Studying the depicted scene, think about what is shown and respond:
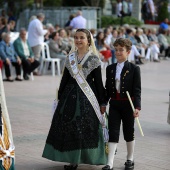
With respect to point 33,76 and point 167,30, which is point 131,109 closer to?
point 33,76

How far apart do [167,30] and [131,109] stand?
Result: 77.2 ft

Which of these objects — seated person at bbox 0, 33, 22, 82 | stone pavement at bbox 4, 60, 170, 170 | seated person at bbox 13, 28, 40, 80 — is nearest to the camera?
stone pavement at bbox 4, 60, 170, 170

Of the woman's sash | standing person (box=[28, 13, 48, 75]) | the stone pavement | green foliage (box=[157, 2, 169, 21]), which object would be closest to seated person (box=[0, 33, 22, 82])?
the stone pavement

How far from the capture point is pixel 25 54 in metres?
17.1

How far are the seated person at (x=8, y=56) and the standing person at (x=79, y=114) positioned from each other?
378 inches

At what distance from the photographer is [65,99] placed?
6945mm

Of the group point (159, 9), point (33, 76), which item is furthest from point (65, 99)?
point (159, 9)

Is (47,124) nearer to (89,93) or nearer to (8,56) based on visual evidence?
(89,93)

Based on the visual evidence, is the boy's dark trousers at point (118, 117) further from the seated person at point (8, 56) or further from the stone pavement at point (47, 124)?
the seated person at point (8, 56)

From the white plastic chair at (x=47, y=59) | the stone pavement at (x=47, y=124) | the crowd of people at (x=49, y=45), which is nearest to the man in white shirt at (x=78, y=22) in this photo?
the crowd of people at (x=49, y=45)

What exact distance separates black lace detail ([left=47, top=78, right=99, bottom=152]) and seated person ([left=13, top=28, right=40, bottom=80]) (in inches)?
402

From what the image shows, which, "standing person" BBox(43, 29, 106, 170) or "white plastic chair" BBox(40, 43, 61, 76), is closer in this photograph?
"standing person" BBox(43, 29, 106, 170)

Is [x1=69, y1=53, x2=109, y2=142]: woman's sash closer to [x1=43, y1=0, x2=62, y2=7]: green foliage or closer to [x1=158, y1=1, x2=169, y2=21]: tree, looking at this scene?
[x1=43, y1=0, x2=62, y2=7]: green foliage

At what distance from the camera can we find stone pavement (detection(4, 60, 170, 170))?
24.6 ft
